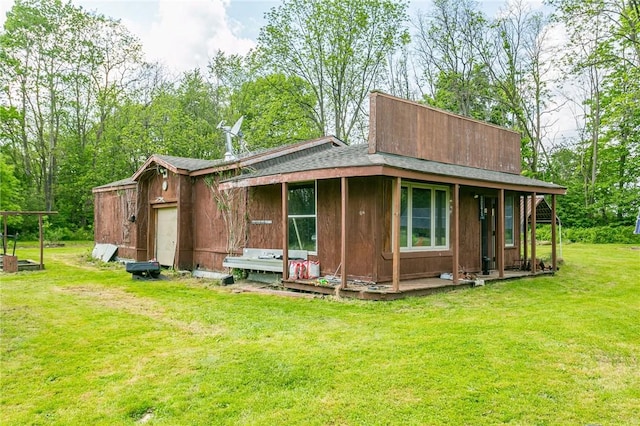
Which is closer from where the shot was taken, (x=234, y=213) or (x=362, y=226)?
(x=362, y=226)

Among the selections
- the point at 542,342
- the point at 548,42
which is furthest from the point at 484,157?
the point at 548,42

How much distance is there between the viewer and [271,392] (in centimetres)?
374

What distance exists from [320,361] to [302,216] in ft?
17.5

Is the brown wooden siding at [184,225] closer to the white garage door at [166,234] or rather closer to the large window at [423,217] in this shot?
the white garage door at [166,234]

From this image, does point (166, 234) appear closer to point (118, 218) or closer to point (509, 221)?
point (118, 218)

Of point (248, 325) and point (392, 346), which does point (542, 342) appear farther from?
point (248, 325)

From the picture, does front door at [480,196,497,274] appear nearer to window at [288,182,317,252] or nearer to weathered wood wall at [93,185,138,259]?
window at [288,182,317,252]

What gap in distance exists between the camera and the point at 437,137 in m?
9.96

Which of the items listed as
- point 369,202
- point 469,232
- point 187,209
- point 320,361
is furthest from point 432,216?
point 187,209

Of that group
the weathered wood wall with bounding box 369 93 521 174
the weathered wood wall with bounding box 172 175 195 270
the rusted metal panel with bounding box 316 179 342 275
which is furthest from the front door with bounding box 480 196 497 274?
the weathered wood wall with bounding box 172 175 195 270

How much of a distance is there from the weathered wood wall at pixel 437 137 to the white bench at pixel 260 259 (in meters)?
2.82

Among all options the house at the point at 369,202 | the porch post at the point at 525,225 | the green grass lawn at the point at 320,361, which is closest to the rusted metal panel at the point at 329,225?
the house at the point at 369,202

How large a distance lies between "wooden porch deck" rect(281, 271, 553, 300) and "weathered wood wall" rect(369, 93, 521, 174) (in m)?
2.63

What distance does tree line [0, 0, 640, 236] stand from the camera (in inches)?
949
